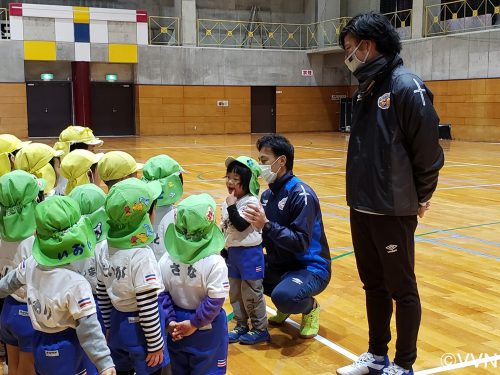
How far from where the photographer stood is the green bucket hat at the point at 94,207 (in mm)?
3020

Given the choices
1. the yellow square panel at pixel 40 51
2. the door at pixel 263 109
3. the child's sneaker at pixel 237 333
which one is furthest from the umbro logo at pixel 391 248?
the door at pixel 263 109

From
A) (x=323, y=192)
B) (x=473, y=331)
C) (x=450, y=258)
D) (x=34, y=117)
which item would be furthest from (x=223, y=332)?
(x=34, y=117)

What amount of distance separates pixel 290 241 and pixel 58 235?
1.56 m

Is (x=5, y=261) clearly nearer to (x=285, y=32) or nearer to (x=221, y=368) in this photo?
(x=221, y=368)

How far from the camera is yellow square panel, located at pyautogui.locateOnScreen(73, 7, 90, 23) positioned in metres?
21.3

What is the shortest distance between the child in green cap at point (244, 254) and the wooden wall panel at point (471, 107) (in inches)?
707

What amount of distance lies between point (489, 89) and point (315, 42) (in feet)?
29.5

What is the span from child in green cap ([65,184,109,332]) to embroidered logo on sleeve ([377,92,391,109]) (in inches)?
57.3

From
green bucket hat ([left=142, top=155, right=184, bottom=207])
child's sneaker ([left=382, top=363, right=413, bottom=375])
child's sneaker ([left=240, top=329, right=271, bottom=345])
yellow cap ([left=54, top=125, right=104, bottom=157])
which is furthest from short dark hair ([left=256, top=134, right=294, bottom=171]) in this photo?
yellow cap ([left=54, top=125, right=104, bottom=157])

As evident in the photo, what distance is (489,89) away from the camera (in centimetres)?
1964

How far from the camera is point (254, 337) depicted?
3.69m

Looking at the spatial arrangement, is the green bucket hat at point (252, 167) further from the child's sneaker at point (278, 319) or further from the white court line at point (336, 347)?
the white court line at point (336, 347)

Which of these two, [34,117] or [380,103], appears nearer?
[380,103]

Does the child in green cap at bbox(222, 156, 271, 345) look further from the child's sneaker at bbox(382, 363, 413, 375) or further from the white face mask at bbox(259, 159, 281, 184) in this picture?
the child's sneaker at bbox(382, 363, 413, 375)
